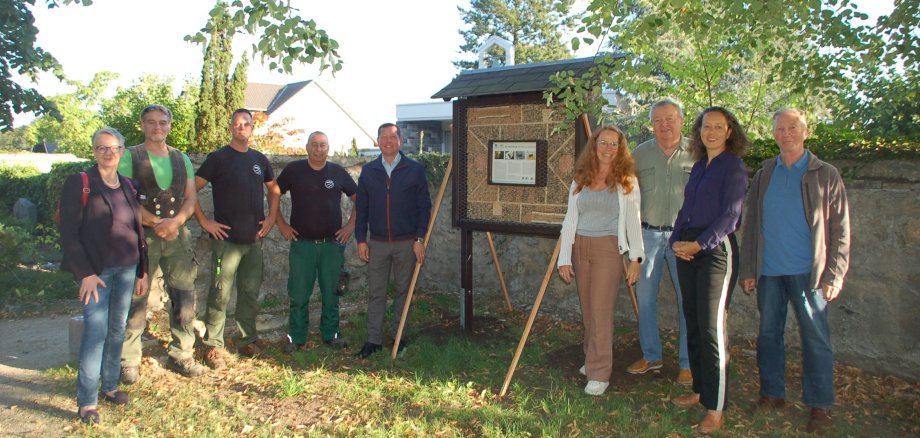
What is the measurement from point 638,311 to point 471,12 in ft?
128

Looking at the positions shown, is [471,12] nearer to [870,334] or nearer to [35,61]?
[35,61]

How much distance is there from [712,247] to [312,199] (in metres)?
3.30

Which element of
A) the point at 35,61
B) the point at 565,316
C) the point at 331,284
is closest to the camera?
the point at 331,284

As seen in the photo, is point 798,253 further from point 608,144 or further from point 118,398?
point 118,398

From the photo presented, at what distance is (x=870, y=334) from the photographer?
4.63 metres

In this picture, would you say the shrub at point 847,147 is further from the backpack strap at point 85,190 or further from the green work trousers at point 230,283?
the backpack strap at point 85,190

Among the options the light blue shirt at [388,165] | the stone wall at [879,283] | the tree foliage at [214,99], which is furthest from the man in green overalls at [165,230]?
the tree foliage at [214,99]

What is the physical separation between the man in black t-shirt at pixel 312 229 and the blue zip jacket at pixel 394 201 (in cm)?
26

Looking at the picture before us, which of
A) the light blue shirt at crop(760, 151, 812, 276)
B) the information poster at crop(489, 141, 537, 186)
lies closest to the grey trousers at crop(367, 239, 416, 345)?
the information poster at crop(489, 141, 537, 186)

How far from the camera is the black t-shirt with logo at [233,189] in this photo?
195 inches

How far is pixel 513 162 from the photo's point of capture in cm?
514

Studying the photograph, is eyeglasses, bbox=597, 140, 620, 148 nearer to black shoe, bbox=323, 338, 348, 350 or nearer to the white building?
black shoe, bbox=323, 338, 348, 350

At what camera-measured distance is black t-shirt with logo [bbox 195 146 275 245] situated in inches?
195

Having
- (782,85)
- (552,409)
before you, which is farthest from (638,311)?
(782,85)
